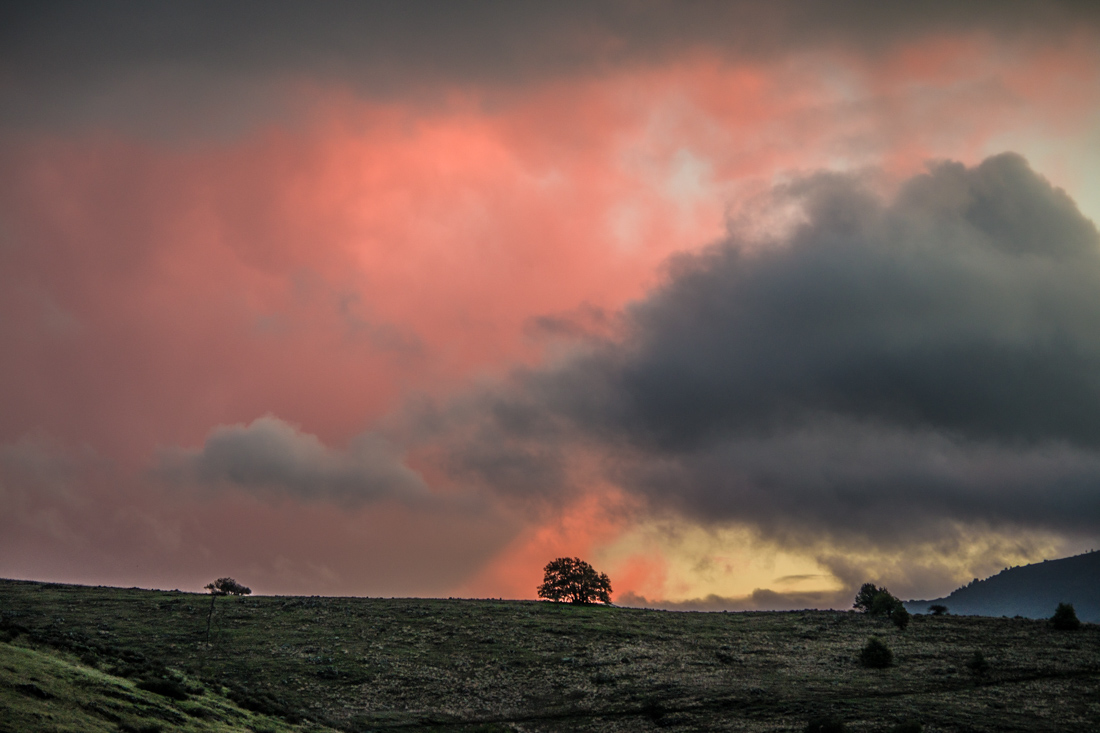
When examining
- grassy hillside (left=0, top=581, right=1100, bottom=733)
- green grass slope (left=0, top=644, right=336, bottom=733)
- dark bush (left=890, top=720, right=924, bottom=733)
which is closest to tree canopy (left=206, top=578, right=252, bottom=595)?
grassy hillside (left=0, top=581, right=1100, bottom=733)

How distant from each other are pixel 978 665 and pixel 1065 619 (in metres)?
24.7

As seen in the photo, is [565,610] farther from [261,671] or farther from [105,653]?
[105,653]

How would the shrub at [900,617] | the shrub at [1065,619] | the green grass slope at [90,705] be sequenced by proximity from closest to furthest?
1. the green grass slope at [90,705]
2. the shrub at [1065,619]
3. the shrub at [900,617]

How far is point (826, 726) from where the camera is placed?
175 ft

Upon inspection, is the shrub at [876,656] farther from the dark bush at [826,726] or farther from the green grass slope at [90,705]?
the green grass slope at [90,705]

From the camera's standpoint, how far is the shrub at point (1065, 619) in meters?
84.8

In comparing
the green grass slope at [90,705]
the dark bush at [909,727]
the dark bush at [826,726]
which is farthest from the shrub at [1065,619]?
the green grass slope at [90,705]

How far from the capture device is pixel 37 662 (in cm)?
4500

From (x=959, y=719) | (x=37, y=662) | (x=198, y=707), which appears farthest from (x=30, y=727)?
(x=959, y=719)

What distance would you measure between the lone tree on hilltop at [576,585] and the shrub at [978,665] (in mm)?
67373

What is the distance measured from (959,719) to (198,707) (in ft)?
185

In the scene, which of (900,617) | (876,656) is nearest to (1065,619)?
(900,617)

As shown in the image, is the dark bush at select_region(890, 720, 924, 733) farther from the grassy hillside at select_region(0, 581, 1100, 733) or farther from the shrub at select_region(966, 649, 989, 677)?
the shrub at select_region(966, 649, 989, 677)

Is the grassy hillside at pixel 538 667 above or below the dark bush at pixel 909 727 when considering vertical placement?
above
